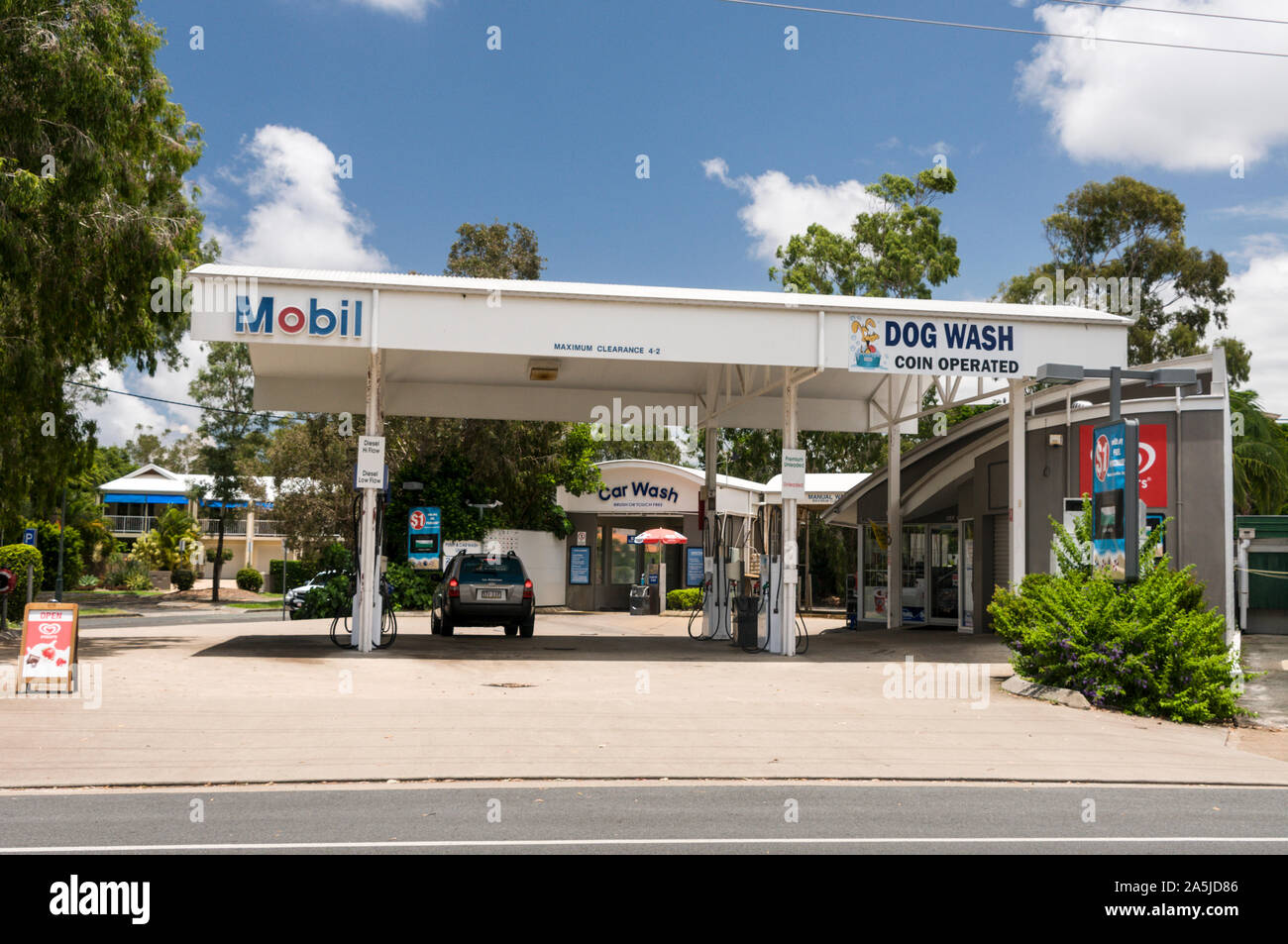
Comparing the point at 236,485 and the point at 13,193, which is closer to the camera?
the point at 13,193

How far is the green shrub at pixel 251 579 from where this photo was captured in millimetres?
54906

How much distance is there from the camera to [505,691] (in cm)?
1400

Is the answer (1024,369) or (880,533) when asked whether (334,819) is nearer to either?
(1024,369)

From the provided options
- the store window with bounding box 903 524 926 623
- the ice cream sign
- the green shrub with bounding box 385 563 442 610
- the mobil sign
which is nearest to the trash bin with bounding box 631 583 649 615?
the green shrub with bounding box 385 563 442 610

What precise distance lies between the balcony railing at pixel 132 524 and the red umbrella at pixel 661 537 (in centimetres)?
4138

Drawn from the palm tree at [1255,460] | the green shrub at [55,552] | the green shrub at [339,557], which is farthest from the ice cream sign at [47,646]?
the green shrub at [55,552]

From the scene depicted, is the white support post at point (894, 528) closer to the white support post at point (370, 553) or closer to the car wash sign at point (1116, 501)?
the car wash sign at point (1116, 501)

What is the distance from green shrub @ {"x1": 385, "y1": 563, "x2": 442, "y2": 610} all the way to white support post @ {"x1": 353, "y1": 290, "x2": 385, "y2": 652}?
13860 millimetres

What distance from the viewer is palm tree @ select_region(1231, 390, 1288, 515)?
107 feet

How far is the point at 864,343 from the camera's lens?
1816cm

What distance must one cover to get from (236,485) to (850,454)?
26.3 meters

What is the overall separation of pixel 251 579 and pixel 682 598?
27760mm

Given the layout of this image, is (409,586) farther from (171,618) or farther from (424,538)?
(171,618)
